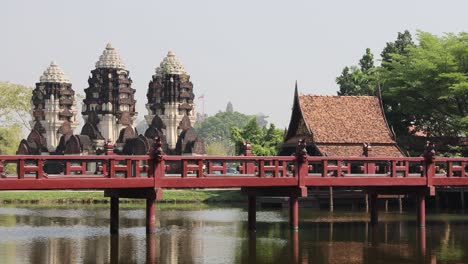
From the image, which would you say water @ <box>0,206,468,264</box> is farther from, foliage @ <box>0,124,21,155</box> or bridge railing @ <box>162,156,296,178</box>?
foliage @ <box>0,124,21,155</box>

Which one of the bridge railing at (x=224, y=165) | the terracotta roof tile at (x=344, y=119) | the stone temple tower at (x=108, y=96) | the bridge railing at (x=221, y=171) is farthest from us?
the stone temple tower at (x=108, y=96)

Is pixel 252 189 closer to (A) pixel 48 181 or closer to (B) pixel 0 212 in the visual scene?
(A) pixel 48 181

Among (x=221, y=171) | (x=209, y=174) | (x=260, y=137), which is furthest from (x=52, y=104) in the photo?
(x=209, y=174)

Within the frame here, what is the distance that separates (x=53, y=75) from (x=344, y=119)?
53.3 metres

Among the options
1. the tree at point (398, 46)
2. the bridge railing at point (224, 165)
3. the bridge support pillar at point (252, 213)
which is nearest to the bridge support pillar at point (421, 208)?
the bridge railing at point (224, 165)

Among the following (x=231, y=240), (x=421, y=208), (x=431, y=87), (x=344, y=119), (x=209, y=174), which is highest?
(x=431, y=87)

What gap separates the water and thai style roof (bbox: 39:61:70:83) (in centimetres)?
5546

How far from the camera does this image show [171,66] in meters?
104

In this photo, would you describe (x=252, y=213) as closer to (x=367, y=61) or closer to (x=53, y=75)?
(x=367, y=61)

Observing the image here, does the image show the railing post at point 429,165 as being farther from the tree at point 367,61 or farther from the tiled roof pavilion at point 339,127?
the tree at point 367,61

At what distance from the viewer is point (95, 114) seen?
335 feet

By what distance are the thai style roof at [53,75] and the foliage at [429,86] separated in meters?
44.7

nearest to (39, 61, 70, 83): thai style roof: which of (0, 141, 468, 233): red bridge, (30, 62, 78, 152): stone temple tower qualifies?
(30, 62, 78, 152): stone temple tower

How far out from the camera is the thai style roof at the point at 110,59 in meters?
102
